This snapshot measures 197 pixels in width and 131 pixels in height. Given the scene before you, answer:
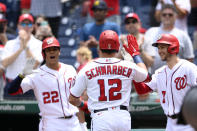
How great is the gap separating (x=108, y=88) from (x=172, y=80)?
80 cm

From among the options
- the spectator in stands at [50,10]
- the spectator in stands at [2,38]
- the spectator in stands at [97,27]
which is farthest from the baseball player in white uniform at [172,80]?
the spectator in stands at [50,10]

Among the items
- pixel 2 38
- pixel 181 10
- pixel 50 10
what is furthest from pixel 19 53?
pixel 181 10

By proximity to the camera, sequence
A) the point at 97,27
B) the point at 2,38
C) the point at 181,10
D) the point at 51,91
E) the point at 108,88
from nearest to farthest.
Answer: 1. the point at 108,88
2. the point at 51,91
3. the point at 97,27
4. the point at 181,10
5. the point at 2,38

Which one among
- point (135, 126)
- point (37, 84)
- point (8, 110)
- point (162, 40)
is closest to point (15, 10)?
point (8, 110)

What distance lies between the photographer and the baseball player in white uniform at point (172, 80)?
14.9 ft

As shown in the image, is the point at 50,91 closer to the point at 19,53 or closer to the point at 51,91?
the point at 51,91

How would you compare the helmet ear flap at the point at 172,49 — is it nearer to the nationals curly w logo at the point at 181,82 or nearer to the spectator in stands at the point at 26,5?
the nationals curly w logo at the point at 181,82

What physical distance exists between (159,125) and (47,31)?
88.4 inches

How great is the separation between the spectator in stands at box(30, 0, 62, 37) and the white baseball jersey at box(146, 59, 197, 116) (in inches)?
163

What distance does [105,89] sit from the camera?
4.16 meters

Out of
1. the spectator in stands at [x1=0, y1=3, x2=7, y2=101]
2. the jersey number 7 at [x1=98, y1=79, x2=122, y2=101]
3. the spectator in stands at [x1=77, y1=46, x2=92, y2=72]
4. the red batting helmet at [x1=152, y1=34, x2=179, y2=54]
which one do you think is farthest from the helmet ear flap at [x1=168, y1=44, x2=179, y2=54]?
the spectator in stands at [x1=0, y1=3, x2=7, y2=101]

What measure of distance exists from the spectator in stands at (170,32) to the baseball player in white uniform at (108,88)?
2115 millimetres

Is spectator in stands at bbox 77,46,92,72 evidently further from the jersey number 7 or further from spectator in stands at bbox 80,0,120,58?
the jersey number 7

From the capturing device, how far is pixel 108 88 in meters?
4.15
